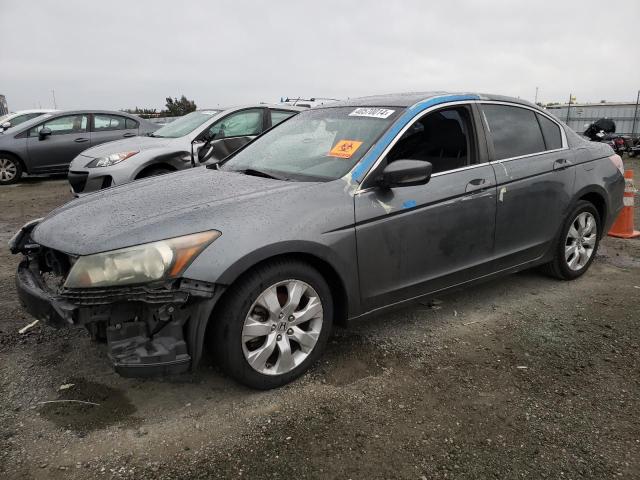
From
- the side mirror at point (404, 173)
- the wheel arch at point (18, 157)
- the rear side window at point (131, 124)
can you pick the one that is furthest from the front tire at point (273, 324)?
the wheel arch at point (18, 157)

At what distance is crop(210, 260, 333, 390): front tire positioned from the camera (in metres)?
2.64

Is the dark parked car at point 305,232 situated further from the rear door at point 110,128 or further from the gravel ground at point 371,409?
the rear door at point 110,128

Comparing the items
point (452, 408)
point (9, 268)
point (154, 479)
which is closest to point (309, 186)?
point (452, 408)

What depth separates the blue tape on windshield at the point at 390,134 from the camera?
10.2 ft

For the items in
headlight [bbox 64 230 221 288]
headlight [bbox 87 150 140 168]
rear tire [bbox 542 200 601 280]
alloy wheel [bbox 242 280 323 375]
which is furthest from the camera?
headlight [bbox 87 150 140 168]

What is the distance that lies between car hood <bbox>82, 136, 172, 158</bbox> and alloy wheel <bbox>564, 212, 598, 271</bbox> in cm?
507

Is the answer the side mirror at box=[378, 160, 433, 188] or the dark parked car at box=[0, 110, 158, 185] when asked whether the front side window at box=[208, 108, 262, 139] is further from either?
the side mirror at box=[378, 160, 433, 188]

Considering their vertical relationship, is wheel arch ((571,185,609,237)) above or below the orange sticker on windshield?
below

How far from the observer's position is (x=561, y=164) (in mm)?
4195

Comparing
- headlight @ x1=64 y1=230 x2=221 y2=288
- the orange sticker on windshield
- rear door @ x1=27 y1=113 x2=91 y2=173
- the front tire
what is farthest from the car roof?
rear door @ x1=27 y1=113 x2=91 y2=173

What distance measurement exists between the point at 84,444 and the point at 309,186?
1.72 meters

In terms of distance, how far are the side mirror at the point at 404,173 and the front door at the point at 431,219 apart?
0.32 ft

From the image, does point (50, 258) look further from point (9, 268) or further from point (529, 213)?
point (529, 213)

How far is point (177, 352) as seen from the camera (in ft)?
8.33
